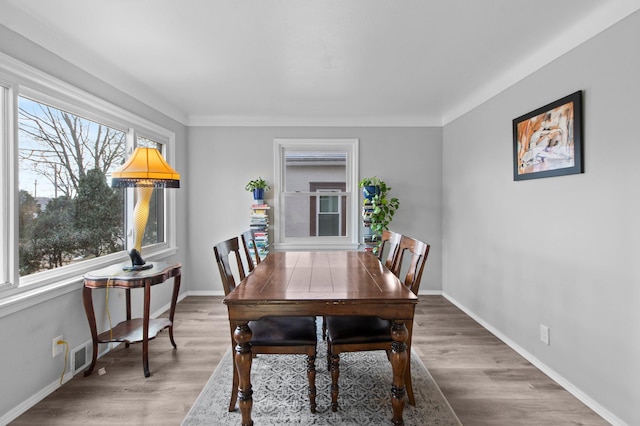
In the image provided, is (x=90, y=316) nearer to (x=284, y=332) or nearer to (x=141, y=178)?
(x=141, y=178)

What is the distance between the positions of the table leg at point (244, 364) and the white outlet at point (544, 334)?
2210 millimetres

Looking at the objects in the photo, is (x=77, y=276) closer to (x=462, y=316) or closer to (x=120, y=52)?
(x=120, y=52)

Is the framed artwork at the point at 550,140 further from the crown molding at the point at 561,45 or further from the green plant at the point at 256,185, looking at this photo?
the green plant at the point at 256,185

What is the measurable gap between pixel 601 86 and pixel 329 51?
1.81 meters

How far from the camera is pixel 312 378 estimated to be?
187 cm

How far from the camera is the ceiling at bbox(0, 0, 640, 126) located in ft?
6.39

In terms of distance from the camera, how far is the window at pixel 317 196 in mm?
4406

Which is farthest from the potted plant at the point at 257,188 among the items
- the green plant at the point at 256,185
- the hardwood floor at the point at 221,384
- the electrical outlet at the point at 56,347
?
the electrical outlet at the point at 56,347

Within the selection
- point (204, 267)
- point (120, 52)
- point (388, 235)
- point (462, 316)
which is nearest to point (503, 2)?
point (388, 235)

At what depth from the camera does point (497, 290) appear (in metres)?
3.09

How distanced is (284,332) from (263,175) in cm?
284

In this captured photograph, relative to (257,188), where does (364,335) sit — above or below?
below

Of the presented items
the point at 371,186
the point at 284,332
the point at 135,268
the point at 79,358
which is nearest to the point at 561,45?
the point at 371,186

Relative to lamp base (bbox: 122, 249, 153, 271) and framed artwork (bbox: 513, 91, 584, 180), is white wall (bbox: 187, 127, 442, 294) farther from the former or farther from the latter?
lamp base (bbox: 122, 249, 153, 271)
